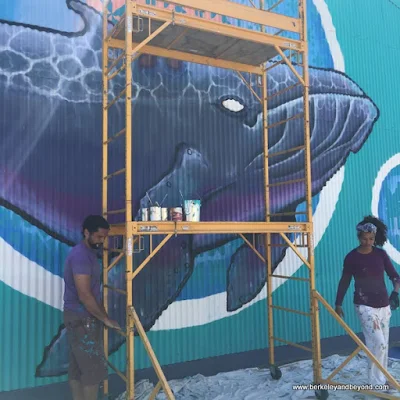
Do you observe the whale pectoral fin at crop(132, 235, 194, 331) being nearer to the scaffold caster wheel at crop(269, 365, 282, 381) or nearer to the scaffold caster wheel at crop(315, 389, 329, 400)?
the scaffold caster wheel at crop(269, 365, 282, 381)

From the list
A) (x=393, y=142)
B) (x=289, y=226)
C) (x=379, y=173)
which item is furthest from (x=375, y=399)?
(x=393, y=142)

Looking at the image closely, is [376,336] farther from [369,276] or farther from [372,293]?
[369,276]

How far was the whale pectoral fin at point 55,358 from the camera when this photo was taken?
525 centimetres

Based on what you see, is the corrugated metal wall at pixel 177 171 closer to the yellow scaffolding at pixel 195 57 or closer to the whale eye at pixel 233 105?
the whale eye at pixel 233 105

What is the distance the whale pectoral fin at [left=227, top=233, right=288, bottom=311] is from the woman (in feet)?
5.23

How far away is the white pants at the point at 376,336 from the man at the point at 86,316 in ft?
10.1

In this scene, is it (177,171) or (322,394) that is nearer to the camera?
(322,394)

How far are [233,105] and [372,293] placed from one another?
3.68m

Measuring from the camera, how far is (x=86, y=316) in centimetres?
446

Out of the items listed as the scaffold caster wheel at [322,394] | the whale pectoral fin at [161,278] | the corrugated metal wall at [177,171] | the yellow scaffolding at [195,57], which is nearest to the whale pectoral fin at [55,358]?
the corrugated metal wall at [177,171]

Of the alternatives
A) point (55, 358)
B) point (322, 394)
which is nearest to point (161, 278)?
point (55, 358)

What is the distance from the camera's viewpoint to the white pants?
5.12 m

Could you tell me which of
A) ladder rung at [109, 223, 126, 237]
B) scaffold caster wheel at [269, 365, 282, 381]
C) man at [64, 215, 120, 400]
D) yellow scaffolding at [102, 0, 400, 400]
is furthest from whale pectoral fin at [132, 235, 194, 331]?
scaffold caster wheel at [269, 365, 282, 381]

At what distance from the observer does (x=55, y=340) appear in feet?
17.6
